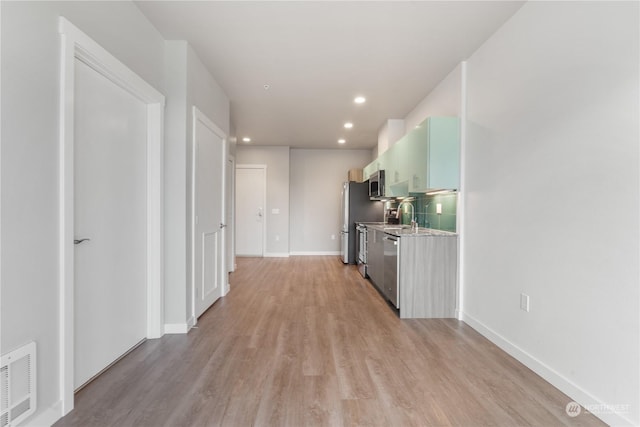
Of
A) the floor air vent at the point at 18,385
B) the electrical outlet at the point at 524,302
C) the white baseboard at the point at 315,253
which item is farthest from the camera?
the white baseboard at the point at 315,253

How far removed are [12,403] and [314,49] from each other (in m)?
3.01

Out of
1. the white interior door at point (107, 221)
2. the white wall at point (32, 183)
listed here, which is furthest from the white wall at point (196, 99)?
the white wall at point (32, 183)

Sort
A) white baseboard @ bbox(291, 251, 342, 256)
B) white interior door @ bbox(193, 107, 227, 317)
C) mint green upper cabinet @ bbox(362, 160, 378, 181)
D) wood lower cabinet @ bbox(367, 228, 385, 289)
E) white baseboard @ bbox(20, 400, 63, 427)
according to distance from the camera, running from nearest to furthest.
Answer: white baseboard @ bbox(20, 400, 63, 427) → white interior door @ bbox(193, 107, 227, 317) → wood lower cabinet @ bbox(367, 228, 385, 289) → mint green upper cabinet @ bbox(362, 160, 378, 181) → white baseboard @ bbox(291, 251, 342, 256)

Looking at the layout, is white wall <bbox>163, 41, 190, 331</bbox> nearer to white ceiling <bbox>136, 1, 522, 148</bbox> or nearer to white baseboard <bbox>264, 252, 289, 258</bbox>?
white ceiling <bbox>136, 1, 522, 148</bbox>

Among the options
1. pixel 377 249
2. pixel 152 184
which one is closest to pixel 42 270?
pixel 152 184

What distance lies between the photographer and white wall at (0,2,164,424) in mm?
1296

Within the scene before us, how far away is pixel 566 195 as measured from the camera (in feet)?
6.00

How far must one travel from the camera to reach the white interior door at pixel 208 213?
297 cm

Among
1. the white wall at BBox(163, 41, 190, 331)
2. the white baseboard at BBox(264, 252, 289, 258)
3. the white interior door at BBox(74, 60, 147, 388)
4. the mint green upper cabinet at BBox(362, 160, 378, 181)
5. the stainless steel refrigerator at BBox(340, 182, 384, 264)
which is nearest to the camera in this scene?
the white interior door at BBox(74, 60, 147, 388)

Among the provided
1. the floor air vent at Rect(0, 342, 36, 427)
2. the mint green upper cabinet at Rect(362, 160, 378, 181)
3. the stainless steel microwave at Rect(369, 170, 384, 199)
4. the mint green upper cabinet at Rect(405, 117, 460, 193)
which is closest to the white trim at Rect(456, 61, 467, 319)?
the mint green upper cabinet at Rect(405, 117, 460, 193)

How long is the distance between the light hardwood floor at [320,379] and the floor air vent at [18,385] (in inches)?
9.9

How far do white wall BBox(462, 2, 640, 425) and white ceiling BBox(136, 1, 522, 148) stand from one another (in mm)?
425

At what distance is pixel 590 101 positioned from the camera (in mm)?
1690

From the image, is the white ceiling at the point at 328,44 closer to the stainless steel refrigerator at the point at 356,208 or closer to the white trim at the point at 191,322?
the stainless steel refrigerator at the point at 356,208
